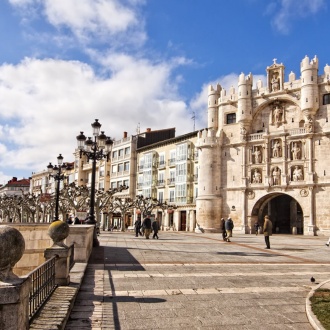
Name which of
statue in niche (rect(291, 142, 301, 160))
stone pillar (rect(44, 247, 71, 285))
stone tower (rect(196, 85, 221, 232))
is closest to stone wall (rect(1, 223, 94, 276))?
stone pillar (rect(44, 247, 71, 285))

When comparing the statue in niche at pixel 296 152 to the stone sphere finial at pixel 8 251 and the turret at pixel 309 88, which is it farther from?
the stone sphere finial at pixel 8 251

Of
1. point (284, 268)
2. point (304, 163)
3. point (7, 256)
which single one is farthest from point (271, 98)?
point (7, 256)

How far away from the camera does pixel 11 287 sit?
11.7ft

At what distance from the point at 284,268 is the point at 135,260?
4.69 m

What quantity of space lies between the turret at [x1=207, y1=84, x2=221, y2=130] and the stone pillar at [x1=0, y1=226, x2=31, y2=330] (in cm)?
4410

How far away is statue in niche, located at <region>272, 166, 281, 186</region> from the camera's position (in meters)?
41.4

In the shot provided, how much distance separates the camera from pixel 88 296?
706cm

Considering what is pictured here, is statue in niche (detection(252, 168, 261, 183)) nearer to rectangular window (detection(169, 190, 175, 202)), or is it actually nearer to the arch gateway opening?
the arch gateway opening

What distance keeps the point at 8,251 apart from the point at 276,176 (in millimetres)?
40195

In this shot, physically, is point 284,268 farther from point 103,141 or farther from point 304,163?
point 304,163

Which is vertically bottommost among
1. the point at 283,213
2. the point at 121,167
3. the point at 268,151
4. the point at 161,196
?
the point at 283,213

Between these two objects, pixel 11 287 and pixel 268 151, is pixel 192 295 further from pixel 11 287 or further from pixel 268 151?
pixel 268 151

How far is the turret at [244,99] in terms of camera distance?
44031 millimetres

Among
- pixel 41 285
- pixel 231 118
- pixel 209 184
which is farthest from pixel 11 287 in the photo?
pixel 231 118
